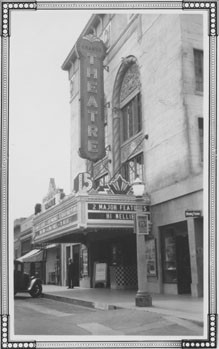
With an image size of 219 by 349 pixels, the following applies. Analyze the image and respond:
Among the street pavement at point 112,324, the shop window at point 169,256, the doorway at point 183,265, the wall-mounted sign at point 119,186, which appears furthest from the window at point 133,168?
the street pavement at point 112,324

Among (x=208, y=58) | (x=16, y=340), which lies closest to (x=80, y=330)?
(x=16, y=340)

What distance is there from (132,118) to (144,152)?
102 inches

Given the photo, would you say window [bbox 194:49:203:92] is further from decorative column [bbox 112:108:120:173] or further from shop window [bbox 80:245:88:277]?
shop window [bbox 80:245:88:277]

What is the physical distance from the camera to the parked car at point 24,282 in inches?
734

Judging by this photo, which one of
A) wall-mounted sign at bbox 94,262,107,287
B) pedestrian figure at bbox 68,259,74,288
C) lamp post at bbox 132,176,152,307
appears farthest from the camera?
pedestrian figure at bbox 68,259,74,288

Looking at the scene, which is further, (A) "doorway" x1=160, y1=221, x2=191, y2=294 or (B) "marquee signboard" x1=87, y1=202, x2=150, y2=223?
(B) "marquee signboard" x1=87, y1=202, x2=150, y2=223

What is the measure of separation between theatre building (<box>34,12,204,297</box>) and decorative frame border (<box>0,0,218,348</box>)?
5280 mm

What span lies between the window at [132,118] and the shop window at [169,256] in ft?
16.0

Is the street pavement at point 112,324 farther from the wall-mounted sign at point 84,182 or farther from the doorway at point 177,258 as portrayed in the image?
the wall-mounted sign at point 84,182

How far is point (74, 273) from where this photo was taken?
23.6 meters

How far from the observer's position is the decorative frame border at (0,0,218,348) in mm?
7676

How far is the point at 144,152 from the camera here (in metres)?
18.0

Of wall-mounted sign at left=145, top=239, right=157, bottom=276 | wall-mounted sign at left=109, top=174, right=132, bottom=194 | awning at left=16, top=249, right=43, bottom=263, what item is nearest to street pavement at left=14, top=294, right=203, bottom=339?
wall-mounted sign at left=145, top=239, right=157, bottom=276

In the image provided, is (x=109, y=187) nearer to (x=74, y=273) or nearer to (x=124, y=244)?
(x=124, y=244)
